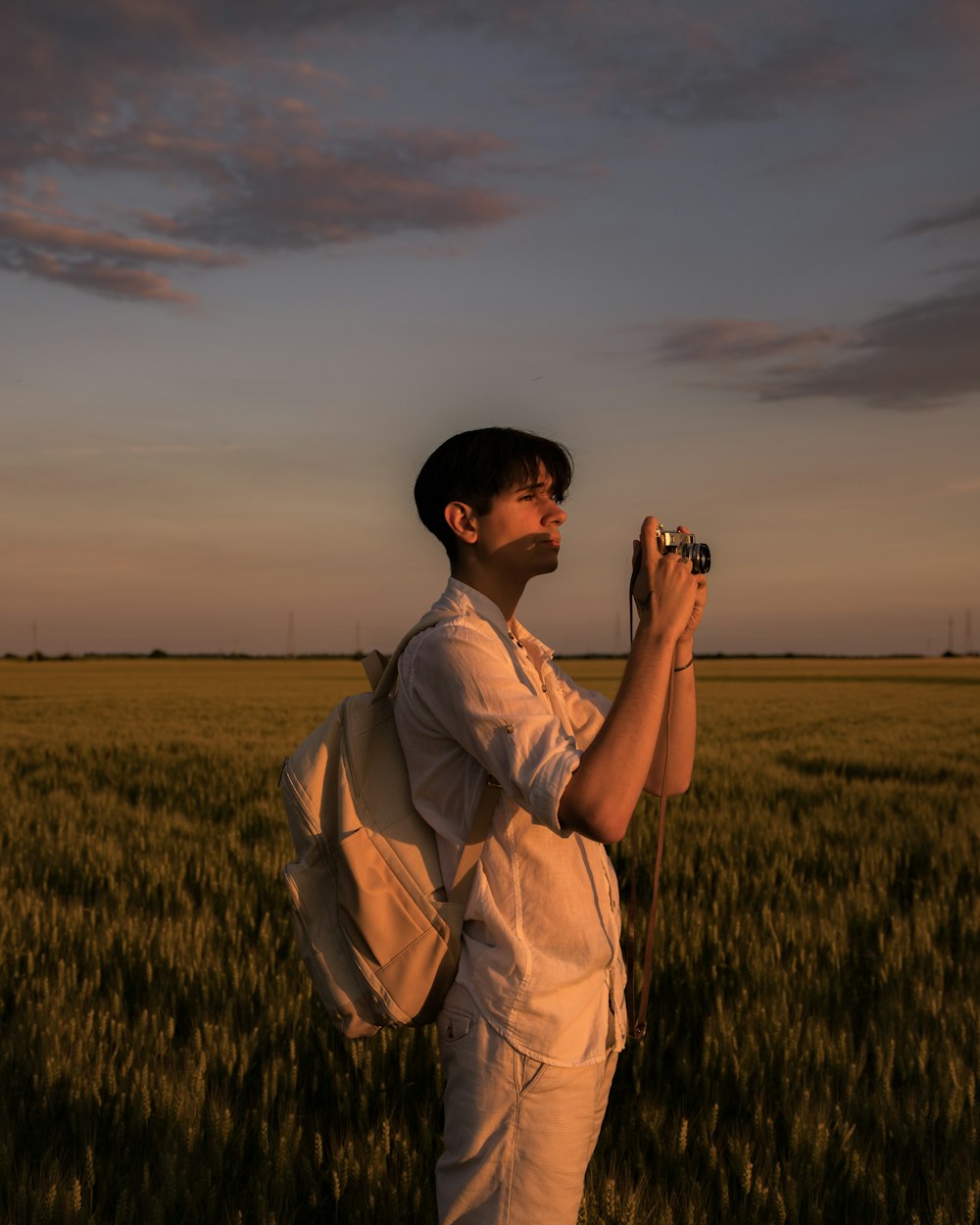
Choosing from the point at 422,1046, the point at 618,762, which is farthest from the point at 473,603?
the point at 422,1046

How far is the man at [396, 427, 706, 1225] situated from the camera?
1.81 m

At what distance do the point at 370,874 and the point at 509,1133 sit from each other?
49cm

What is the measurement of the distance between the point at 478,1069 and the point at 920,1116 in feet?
7.10

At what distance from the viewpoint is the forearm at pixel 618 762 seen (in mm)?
1752

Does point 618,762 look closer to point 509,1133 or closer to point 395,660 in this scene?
point 395,660

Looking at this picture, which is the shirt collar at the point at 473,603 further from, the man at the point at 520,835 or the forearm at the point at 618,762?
the forearm at the point at 618,762

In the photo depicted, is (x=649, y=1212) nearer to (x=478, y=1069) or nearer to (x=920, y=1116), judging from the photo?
(x=920, y=1116)

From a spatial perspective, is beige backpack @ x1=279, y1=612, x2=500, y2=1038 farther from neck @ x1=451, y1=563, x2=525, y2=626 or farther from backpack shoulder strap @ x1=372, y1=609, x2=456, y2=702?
neck @ x1=451, y1=563, x2=525, y2=626

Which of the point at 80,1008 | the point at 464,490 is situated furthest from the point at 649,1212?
the point at 80,1008

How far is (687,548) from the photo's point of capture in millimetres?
2057

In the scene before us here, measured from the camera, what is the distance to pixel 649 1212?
113 inches

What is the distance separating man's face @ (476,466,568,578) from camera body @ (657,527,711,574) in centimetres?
23

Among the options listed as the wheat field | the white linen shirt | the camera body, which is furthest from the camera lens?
the wheat field

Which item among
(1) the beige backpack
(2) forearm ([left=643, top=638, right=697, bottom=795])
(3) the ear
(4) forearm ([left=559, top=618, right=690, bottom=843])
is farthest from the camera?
(2) forearm ([left=643, top=638, right=697, bottom=795])
